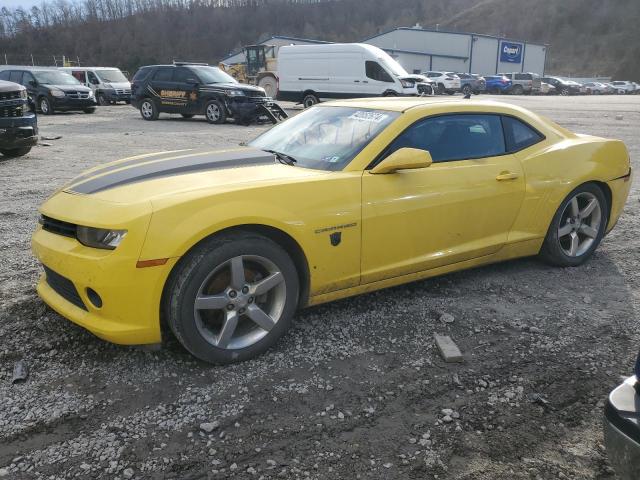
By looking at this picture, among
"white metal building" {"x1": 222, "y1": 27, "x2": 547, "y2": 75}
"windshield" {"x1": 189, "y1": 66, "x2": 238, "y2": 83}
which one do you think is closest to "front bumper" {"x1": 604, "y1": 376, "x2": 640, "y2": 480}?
"windshield" {"x1": 189, "y1": 66, "x2": 238, "y2": 83}

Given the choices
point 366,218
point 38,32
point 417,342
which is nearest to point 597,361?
point 417,342

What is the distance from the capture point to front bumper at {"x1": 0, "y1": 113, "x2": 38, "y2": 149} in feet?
28.8

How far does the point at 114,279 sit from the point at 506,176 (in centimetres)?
279

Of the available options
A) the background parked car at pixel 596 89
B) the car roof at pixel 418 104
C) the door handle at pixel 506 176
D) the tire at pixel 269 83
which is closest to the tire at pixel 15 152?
the car roof at pixel 418 104

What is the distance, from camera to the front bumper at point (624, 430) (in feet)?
→ 5.38

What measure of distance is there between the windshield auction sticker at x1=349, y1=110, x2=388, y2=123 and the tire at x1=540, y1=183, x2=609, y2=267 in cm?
171

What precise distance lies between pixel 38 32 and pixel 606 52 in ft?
331

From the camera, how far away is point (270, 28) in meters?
122

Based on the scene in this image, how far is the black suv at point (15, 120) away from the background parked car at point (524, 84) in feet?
142

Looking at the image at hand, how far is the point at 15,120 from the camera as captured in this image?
880 centimetres

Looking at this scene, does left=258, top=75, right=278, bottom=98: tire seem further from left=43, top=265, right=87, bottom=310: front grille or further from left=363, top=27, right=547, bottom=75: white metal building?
left=363, top=27, right=547, bottom=75: white metal building

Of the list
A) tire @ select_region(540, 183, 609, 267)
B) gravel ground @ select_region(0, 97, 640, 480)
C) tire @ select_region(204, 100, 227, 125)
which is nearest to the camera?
gravel ground @ select_region(0, 97, 640, 480)

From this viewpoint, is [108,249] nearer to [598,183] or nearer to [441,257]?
[441,257]

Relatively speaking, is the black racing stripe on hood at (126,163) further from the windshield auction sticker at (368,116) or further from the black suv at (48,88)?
the black suv at (48,88)
